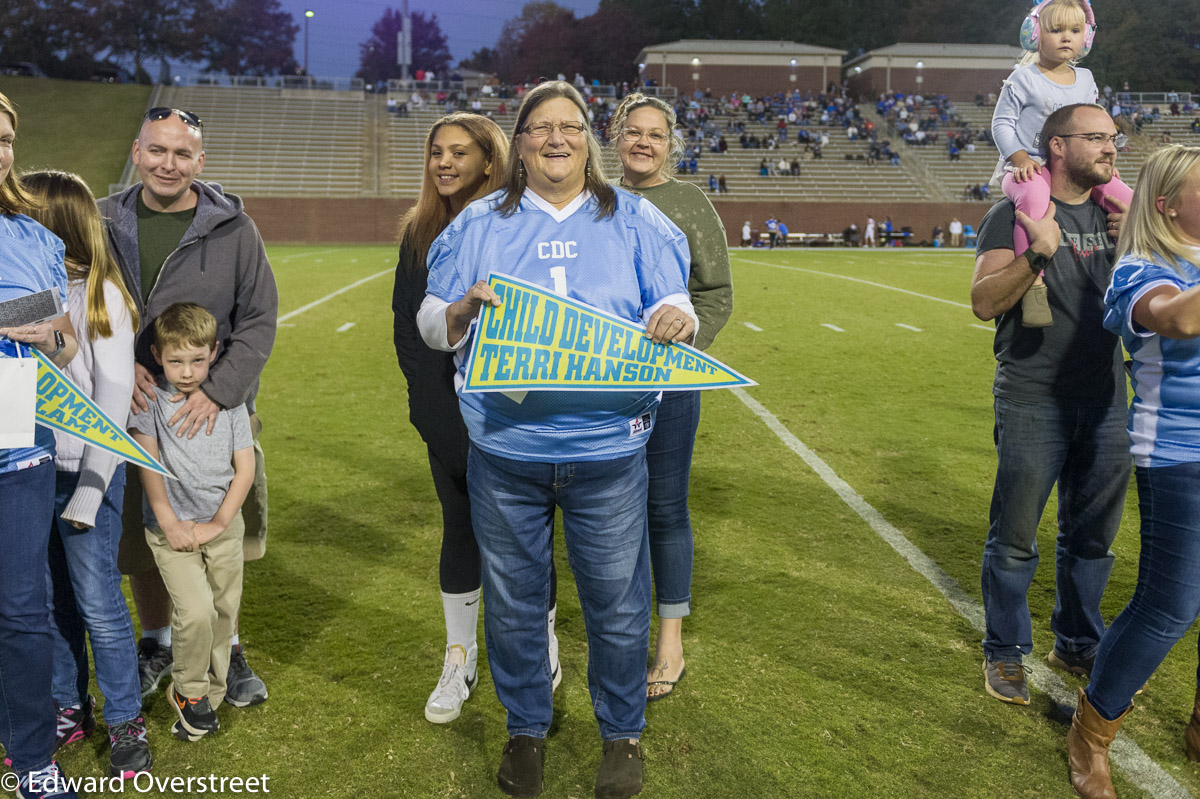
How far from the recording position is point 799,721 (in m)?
3.29

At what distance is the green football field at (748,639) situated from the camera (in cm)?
302

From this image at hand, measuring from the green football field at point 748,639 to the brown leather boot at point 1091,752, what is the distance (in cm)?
8

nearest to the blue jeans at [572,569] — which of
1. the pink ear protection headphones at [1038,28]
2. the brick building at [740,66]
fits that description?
the pink ear protection headphones at [1038,28]

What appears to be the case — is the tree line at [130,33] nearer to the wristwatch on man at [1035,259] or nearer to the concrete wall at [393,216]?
the concrete wall at [393,216]

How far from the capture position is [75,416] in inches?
105

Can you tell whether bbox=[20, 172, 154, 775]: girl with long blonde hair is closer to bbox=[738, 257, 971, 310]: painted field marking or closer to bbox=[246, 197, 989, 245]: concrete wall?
bbox=[738, 257, 971, 310]: painted field marking

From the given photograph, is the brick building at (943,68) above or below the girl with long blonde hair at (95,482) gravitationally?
above

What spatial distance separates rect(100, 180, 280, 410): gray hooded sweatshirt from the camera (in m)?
3.23

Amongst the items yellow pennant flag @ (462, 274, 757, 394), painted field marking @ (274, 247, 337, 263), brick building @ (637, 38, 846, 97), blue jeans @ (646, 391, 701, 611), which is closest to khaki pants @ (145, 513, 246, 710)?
yellow pennant flag @ (462, 274, 757, 394)

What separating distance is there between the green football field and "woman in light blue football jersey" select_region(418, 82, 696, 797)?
0.41 m

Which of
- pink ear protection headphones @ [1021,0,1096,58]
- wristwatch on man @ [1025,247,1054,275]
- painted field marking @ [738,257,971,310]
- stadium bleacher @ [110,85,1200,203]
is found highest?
stadium bleacher @ [110,85,1200,203]

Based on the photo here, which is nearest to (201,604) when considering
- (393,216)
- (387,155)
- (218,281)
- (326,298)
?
(218,281)

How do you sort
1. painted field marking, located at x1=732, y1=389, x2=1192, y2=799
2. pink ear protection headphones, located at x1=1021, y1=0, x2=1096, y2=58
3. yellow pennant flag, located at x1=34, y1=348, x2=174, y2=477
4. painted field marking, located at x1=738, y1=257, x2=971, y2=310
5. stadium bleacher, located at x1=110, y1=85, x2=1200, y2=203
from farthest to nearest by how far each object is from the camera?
stadium bleacher, located at x1=110, y1=85, x2=1200, y2=203, painted field marking, located at x1=738, y1=257, x2=971, y2=310, pink ear protection headphones, located at x1=1021, y1=0, x2=1096, y2=58, painted field marking, located at x1=732, y1=389, x2=1192, y2=799, yellow pennant flag, located at x1=34, y1=348, x2=174, y2=477

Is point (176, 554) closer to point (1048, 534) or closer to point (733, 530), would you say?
point (733, 530)
